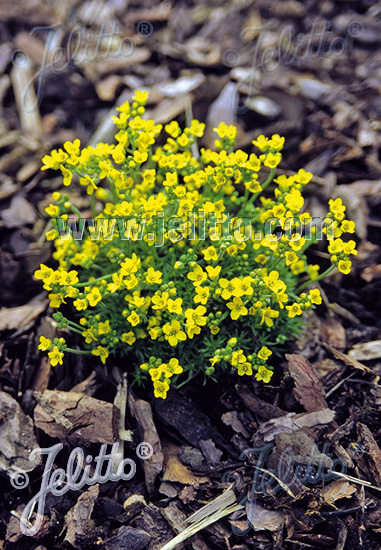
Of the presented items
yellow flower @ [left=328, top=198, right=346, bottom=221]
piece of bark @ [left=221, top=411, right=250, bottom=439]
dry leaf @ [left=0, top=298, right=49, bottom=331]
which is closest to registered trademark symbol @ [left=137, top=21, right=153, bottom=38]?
dry leaf @ [left=0, top=298, right=49, bottom=331]

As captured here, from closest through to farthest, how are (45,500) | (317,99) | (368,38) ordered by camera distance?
(45,500), (317,99), (368,38)

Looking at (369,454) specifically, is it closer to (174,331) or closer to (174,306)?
(174,331)

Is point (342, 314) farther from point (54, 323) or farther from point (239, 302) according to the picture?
point (54, 323)

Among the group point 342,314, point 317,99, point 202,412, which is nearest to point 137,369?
point 202,412

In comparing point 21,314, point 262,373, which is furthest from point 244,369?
point 21,314

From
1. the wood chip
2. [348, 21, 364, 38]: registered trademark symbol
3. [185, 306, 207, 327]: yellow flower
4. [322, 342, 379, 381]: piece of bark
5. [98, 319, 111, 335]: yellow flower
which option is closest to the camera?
[185, 306, 207, 327]: yellow flower

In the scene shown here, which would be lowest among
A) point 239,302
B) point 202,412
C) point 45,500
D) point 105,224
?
point 45,500

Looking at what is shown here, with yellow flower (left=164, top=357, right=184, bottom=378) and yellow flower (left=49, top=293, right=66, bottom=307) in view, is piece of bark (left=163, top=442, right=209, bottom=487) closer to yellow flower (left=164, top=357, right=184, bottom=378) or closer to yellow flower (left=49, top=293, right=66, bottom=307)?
yellow flower (left=164, top=357, right=184, bottom=378)

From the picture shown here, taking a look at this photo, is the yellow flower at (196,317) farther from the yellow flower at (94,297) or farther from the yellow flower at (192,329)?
the yellow flower at (94,297)
